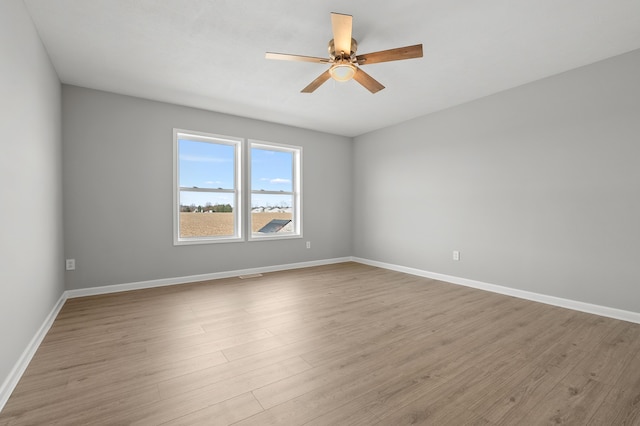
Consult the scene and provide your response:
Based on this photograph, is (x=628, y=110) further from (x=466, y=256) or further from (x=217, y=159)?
(x=217, y=159)

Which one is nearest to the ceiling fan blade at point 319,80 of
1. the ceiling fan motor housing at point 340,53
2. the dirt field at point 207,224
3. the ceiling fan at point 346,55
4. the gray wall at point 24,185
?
the ceiling fan at point 346,55

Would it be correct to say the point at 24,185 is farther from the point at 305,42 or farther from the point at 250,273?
the point at 250,273

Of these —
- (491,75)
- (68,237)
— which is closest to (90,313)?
(68,237)

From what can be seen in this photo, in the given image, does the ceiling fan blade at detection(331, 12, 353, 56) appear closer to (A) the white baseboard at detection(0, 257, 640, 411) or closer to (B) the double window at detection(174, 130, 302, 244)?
(B) the double window at detection(174, 130, 302, 244)

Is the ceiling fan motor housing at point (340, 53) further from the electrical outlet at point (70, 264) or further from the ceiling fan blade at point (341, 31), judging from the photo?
the electrical outlet at point (70, 264)

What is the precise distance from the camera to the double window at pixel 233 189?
430 centimetres

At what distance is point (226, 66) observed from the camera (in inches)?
119

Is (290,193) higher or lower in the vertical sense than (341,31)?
lower

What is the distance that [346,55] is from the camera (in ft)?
7.86

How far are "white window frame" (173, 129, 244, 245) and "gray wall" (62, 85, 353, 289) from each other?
0.08 m

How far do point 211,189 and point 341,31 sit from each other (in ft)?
10.4

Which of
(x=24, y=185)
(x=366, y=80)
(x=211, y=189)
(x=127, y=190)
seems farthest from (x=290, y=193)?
(x=24, y=185)

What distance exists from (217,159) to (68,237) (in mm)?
2142

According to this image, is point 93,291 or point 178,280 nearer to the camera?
point 93,291
